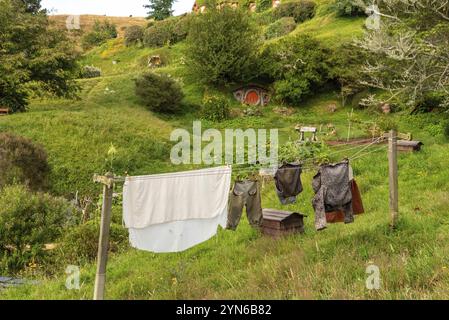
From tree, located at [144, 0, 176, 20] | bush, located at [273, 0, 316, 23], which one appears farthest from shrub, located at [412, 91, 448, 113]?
tree, located at [144, 0, 176, 20]

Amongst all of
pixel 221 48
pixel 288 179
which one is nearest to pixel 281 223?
pixel 288 179

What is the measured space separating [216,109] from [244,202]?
2224 cm

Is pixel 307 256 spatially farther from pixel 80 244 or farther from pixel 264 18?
pixel 264 18

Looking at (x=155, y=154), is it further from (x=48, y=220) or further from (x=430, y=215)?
(x=430, y=215)

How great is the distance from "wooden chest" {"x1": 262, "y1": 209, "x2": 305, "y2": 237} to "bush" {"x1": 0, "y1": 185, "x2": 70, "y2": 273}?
494 cm

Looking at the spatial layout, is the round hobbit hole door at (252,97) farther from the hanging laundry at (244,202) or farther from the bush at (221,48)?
the hanging laundry at (244,202)

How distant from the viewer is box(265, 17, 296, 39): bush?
48.9m

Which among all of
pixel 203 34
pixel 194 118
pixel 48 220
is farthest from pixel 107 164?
pixel 203 34

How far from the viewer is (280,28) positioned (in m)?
49.4

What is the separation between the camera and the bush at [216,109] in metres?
29.2

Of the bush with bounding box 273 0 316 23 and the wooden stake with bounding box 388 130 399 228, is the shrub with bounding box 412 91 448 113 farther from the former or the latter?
the bush with bounding box 273 0 316 23

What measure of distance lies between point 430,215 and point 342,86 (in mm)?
25006
